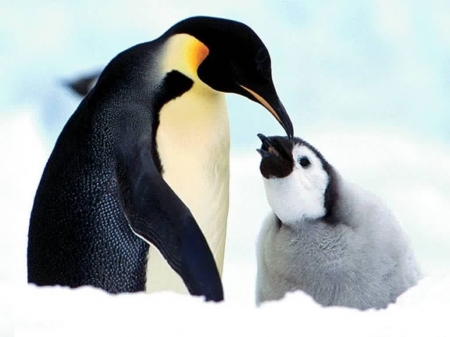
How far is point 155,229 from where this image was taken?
1472mm

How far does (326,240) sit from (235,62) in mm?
466

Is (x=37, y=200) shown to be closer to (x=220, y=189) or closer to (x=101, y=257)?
(x=101, y=257)

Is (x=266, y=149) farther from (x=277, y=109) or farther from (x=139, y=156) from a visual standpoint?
(x=139, y=156)

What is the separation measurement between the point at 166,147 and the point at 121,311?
874 millimetres

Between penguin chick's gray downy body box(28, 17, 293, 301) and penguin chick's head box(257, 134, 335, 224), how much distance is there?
5.2 inches

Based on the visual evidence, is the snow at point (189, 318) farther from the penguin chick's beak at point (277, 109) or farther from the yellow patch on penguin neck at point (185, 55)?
the yellow patch on penguin neck at point (185, 55)

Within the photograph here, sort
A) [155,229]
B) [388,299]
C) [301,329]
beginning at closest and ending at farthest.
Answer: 1. [301,329]
2. [155,229]
3. [388,299]

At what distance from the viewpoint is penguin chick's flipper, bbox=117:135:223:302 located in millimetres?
1405

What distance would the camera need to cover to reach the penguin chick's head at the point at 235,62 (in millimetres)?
1654

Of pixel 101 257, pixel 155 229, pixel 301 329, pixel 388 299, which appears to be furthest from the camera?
pixel 388 299

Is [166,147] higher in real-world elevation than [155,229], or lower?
higher

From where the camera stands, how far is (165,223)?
4.82 feet

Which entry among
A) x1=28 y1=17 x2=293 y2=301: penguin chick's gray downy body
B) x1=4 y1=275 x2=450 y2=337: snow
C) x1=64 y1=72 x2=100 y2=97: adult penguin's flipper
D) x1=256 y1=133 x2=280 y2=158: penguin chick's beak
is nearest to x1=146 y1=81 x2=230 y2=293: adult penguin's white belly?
x1=28 y1=17 x2=293 y2=301: penguin chick's gray downy body

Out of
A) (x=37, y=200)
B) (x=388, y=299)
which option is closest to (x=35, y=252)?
Answer: (x=37, y=200)
